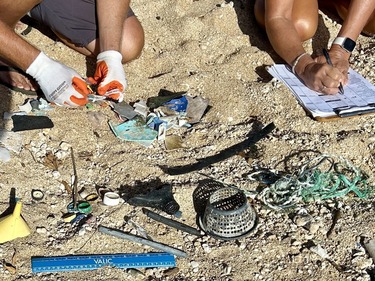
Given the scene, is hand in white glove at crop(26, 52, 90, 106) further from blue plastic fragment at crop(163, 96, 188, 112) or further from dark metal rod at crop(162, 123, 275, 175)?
dark metal rod at crop(162, 123, 275, 175)

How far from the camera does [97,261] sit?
5.85 ft

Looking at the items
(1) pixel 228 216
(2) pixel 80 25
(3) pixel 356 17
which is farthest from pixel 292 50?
(1) pixel 228 216

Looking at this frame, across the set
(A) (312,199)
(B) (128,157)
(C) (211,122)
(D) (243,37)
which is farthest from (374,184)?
(D) (243,37)

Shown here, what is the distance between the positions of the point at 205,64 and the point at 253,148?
2.06 feet

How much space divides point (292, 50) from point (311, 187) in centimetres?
77

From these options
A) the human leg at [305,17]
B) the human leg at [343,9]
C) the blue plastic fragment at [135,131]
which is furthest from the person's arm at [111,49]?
the human leg at [343,9]

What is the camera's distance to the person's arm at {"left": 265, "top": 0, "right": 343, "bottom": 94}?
239 cm

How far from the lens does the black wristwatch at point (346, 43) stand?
258 centimetres

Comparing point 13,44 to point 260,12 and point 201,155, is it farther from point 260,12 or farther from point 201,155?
point 260,12

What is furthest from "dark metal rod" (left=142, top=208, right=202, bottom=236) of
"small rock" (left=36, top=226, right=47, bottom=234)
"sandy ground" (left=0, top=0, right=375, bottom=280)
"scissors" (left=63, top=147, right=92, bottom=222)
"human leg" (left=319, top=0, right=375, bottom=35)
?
"human leg" (left=319, top=0, right=375, bottom=35)

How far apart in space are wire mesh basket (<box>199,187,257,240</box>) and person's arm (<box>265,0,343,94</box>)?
702 mm

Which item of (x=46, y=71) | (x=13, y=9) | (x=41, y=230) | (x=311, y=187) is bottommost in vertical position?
(x=41, y=230)

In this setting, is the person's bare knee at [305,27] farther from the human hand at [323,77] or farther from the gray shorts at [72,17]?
the gray shorts at [72,17]

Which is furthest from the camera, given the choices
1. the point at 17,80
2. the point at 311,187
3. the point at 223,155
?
the point at 17,80
